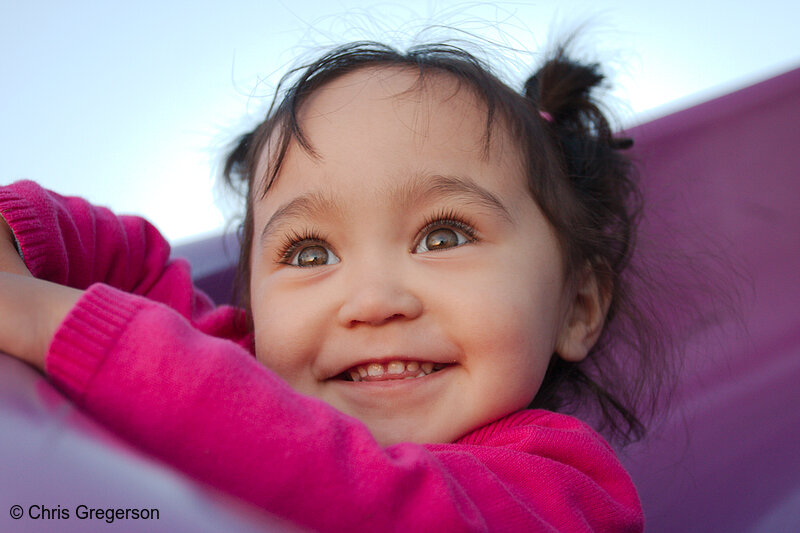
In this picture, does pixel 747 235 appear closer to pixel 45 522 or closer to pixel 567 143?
pixel 567 143

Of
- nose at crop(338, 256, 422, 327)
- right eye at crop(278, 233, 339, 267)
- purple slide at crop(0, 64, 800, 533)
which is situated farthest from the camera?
purple slide at crop(0, 64, 800, 533)

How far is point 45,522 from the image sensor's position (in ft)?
1.29

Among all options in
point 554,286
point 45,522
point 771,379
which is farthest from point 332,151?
point 771,379

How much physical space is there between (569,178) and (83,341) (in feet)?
2.57

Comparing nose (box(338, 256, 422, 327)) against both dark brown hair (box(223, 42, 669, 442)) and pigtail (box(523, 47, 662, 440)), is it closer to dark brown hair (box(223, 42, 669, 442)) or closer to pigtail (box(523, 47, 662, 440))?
dark brown hair (box(223, 42, 669, 442))

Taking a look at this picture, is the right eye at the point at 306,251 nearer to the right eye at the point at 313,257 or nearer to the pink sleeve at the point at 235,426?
the right eye at the point at 313,257

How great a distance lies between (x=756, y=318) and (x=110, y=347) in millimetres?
1347

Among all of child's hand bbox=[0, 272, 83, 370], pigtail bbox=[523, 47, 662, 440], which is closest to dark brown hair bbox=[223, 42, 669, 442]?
pigtail bbox=[523, 47, 662, 440]

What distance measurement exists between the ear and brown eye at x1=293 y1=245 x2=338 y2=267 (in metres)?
0.35

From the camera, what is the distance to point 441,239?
0.87 metres

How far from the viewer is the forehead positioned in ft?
2.85

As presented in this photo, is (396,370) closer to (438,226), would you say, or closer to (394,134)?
(438,226)

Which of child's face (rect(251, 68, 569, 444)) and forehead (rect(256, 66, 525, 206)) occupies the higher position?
forehead (rect(256, 66, 525, 206))

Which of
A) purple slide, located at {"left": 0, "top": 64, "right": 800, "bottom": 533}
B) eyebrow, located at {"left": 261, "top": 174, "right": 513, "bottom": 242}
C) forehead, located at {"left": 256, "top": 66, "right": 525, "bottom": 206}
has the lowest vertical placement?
purple slide, located at {"left": 0, "top": 64, "right": 800, "bottom": 533}
